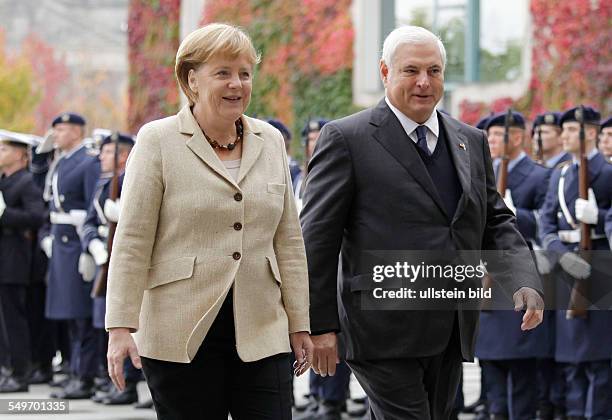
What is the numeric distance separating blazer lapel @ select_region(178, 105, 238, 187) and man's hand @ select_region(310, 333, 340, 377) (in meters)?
0.73

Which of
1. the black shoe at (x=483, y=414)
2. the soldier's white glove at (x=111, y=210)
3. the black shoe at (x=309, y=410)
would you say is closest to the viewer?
the black shoe at (x=483, y=414)

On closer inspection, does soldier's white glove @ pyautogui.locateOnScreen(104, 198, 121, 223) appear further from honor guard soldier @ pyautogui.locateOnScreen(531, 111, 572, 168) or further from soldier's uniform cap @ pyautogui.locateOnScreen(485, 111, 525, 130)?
honor guard soldier @ pyautogui.locateOnScreen(531, 111, 572, 168)

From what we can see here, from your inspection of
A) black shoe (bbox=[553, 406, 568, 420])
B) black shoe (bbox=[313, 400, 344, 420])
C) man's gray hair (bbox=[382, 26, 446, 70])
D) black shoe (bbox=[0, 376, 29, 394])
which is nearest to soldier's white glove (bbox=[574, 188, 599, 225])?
black shoe (bbox=[553, 406, 568, 420])

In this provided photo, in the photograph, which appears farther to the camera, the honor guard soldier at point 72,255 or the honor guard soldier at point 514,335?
the honor guard soldier at point 72,255

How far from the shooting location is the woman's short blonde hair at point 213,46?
4.40 m

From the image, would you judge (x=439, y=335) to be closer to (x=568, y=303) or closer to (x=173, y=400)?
(x=173, y=400)

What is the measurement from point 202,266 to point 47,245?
24.6 feet

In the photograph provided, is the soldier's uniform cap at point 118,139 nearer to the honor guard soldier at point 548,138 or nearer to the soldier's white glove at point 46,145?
the soldier's white glove at point 46,145

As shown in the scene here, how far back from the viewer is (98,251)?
34.1 feet

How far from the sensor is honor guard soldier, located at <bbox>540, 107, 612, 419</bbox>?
8273mm

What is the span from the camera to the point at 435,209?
498 centimetres

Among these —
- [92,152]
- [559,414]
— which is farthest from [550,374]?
[92,152]

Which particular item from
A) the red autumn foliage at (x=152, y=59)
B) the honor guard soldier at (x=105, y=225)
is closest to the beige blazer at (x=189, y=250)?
the honor guard soldier at (x=105, y=225)

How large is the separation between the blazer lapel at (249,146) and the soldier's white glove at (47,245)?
696 centimetres
